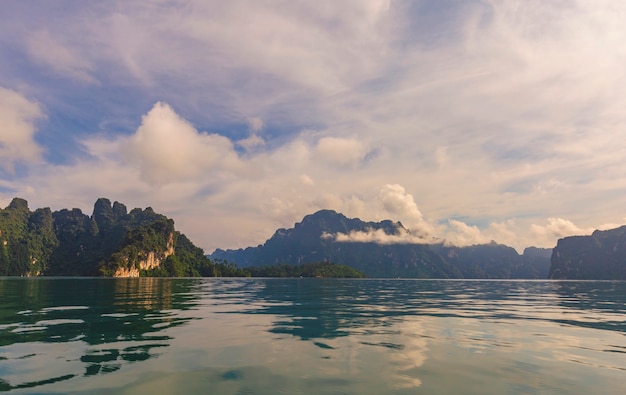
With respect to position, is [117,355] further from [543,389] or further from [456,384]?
[543,389]

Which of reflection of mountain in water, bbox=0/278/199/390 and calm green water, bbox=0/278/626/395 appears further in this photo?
reflection of mountain in water, bbox=0/278/199/390

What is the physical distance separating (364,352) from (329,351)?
175cm

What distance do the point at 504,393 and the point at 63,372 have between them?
1611cm

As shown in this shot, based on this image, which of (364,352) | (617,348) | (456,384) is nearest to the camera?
(456,384)

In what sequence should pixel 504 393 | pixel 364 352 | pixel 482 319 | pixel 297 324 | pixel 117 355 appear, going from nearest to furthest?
pixel 504 393 < pixel 117 355 < pixel 364 352 < pixel 297 324 < pixel 482 319

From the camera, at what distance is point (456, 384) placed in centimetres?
1355

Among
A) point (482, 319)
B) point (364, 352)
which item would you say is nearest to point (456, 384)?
point (364, 352)

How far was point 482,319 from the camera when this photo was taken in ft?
109

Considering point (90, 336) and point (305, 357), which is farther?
point (90, 336)

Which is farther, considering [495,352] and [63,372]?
[495,352]

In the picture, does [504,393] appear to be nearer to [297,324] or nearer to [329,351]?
[329,351]

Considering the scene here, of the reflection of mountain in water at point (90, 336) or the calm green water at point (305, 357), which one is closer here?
the calm green water at point (305, 357)

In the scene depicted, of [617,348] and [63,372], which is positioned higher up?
[63,372]

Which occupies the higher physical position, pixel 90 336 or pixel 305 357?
pixel 90 336
